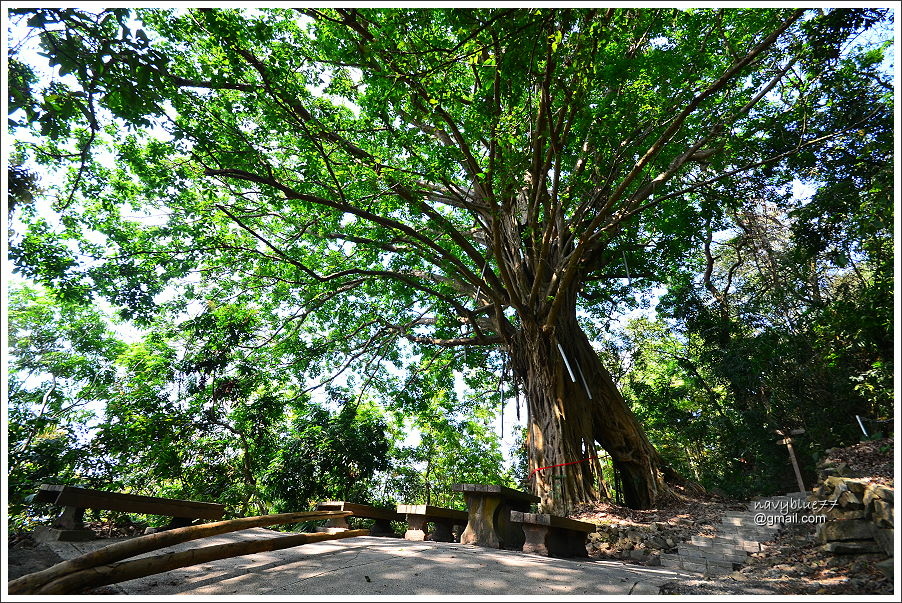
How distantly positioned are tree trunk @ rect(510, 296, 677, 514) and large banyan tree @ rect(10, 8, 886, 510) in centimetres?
4

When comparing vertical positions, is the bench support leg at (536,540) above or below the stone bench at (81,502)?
below

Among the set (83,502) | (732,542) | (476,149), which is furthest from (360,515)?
(476,149)

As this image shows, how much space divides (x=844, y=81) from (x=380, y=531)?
9.32m

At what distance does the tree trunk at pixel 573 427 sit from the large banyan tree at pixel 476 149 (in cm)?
4

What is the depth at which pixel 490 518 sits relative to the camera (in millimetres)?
5047

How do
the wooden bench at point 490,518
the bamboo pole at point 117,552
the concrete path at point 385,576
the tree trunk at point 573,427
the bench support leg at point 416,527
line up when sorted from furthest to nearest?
the tree trunk at point 573,427, the bench support leg at point 416,527, the wooden bench at point 490,518, the concrete path at point 385,576, the bamboo pole at point 117,552

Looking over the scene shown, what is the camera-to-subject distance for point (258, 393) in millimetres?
9195

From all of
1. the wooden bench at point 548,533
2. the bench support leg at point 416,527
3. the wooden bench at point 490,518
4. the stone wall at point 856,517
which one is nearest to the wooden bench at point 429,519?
the bench support leg at point 416,527

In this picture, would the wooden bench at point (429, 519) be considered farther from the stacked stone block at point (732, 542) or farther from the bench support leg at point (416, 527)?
the stacked stone block at point (732, 542)

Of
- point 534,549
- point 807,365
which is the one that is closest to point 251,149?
point 534,549

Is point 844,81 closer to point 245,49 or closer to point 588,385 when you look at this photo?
point 588,385

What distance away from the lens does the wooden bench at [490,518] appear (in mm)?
4977

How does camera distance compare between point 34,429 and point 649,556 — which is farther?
point 34,429

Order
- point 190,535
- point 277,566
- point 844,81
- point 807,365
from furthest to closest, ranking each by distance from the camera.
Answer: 1. point 807,365
2. point 844,81
3. point 277,566
4. point 190,535
